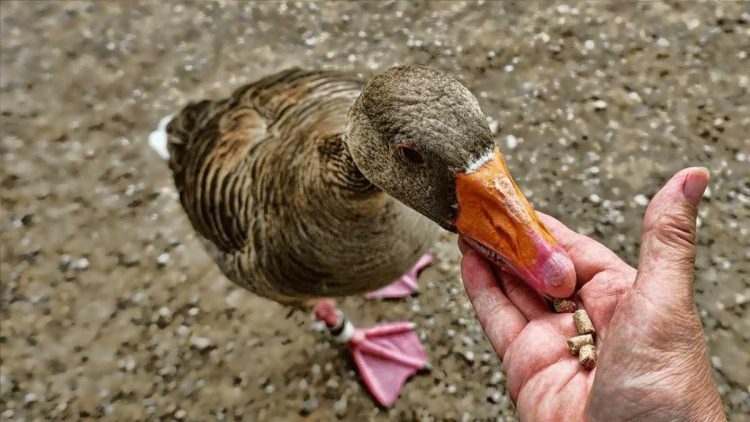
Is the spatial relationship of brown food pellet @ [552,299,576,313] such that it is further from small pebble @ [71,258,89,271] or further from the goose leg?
small pebble @ [71,258,89,271]

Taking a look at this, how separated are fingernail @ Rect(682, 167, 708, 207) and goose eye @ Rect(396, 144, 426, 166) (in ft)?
2.06

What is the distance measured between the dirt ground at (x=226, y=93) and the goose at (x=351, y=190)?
387mm

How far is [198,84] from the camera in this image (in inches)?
166

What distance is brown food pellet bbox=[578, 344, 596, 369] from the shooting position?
5.69 ft

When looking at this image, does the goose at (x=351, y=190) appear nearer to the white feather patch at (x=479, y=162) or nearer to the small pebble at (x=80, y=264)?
the white feather patch at (x=479, y=162)

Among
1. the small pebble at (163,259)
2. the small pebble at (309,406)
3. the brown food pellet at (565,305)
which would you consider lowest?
the small pebble at (309,406)

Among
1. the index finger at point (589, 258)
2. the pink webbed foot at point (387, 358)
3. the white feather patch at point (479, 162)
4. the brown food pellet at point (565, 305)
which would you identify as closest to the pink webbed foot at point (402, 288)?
the pink webbed foot at point (387, 358)

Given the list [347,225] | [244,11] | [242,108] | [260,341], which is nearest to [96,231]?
[260,341]

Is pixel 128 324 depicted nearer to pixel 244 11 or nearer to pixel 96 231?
pixel 96 231

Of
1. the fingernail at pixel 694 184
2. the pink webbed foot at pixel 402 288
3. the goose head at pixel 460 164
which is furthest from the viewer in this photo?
the pink webbed foot at pixel 402 288

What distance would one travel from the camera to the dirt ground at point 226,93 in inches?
124

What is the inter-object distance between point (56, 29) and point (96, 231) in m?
1.69

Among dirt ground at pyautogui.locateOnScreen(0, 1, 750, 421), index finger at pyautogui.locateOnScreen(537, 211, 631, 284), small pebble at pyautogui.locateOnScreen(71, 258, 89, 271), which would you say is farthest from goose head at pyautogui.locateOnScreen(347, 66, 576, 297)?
small pebble at pyautogui.locateOnScreen(71, 258, 89, 271)

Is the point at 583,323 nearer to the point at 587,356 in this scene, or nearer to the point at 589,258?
the point at 587,356
